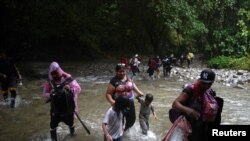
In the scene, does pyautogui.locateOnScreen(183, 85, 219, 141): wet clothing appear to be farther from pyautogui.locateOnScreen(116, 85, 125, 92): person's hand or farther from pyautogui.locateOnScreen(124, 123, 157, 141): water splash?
pyautogui.locateOnScreen(124, 123, 157, 141): water splash

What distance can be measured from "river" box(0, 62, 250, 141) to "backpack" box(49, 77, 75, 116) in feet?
3.58

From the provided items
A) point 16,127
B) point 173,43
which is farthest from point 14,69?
point 173,43

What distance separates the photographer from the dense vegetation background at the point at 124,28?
83.6 feet

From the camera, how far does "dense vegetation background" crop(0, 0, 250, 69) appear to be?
83.6 feet

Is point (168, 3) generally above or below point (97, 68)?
above

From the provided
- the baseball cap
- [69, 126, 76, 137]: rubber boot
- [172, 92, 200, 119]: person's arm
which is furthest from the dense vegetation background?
the baseball cap

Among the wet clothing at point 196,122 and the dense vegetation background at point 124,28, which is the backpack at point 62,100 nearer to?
the wet clothing at point 196,122

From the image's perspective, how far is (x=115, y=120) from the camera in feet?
18.6

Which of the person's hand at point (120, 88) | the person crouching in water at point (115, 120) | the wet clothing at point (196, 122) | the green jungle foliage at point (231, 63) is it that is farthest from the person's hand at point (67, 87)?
the green jungle foliage at point (231, 63)

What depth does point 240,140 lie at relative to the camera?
4.27 metres

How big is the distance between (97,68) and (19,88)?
10513mm

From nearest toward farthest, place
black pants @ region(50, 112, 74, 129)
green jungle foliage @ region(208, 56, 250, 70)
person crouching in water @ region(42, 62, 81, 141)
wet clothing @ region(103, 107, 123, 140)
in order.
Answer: wet clothing @ region(103, 107, 123, 140) → person crouching in water @ region(42, 62, 81, 141) → black pants @ region(50, 112, 74, 129) → green jungle foliage @ region(208, 56, 250, 70)

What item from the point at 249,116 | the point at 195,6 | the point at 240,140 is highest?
the point at 195,6

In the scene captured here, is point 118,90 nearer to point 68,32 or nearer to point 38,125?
point 38,125
